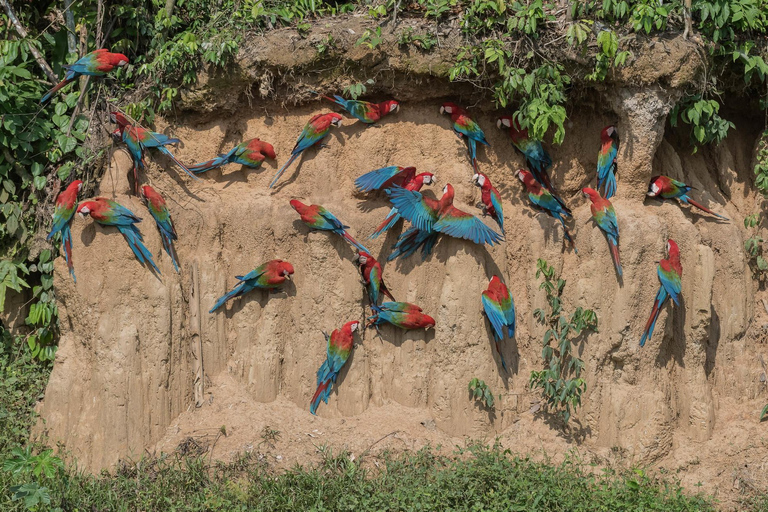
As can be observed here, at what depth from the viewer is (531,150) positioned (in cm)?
558

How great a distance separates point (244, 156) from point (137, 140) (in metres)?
0.68

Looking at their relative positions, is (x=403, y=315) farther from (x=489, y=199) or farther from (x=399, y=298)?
(x=489, y=199)

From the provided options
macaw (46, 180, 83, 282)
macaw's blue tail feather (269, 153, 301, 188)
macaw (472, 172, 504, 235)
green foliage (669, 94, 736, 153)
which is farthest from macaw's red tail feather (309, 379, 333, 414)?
green foliage (669, 94, 736, 153)

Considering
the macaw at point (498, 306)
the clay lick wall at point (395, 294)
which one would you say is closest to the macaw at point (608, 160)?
the clay lick wall at point (395, 294)

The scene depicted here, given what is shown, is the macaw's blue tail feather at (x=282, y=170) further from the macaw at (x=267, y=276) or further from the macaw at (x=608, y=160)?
the macaw at (x=608, y=160)

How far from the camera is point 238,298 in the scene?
5477mm

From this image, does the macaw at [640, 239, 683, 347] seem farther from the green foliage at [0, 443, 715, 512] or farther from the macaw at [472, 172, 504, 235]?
the macaw at [472, 172, 504, 235]

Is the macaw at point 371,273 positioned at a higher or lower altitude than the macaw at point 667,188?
lower

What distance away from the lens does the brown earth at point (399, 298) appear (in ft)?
17.1

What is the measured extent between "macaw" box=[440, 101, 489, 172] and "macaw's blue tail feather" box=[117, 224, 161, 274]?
6.92 feet

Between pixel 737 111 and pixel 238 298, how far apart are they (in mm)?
3780

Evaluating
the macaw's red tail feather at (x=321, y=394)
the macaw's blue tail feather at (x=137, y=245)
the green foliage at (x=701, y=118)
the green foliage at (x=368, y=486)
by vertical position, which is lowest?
the green foliage at (x=368, y=486)

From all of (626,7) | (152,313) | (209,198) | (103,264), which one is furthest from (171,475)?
(626,7)

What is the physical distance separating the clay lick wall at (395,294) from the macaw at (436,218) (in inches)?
4.8
